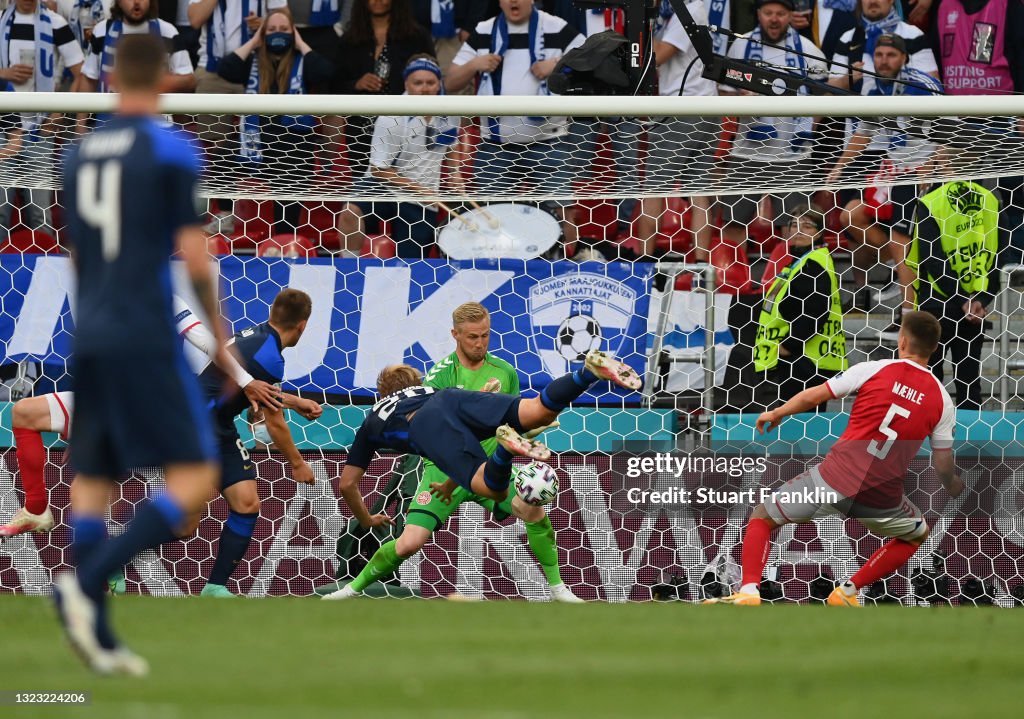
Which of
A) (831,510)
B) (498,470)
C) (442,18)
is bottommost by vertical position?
(831,510)

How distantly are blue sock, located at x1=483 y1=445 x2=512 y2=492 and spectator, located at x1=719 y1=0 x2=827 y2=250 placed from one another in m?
2.32

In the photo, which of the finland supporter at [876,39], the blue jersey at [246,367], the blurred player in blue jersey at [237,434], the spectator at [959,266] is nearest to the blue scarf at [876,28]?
the finland supporter at [876,39]

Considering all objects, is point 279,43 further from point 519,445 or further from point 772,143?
point 519,445

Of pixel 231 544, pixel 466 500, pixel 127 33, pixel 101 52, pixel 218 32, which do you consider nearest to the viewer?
pixel 231 544

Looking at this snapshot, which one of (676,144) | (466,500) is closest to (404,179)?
(676,144)

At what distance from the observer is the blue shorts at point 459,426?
7672 millimetres

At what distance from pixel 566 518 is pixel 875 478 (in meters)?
1.67

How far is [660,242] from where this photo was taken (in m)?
9.20

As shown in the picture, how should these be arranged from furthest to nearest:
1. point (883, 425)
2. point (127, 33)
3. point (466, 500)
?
point (127, 33)
point (466, 500)
point (883, 425)

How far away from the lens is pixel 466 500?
802 centimetres

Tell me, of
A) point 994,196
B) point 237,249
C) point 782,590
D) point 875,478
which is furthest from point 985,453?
point 237,249

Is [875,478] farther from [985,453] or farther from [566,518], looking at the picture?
[566,518]

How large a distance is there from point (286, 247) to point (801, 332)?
10.4ft

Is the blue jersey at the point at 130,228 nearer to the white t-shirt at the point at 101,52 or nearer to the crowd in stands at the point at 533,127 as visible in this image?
the crowd in stands at the point at 533,127
